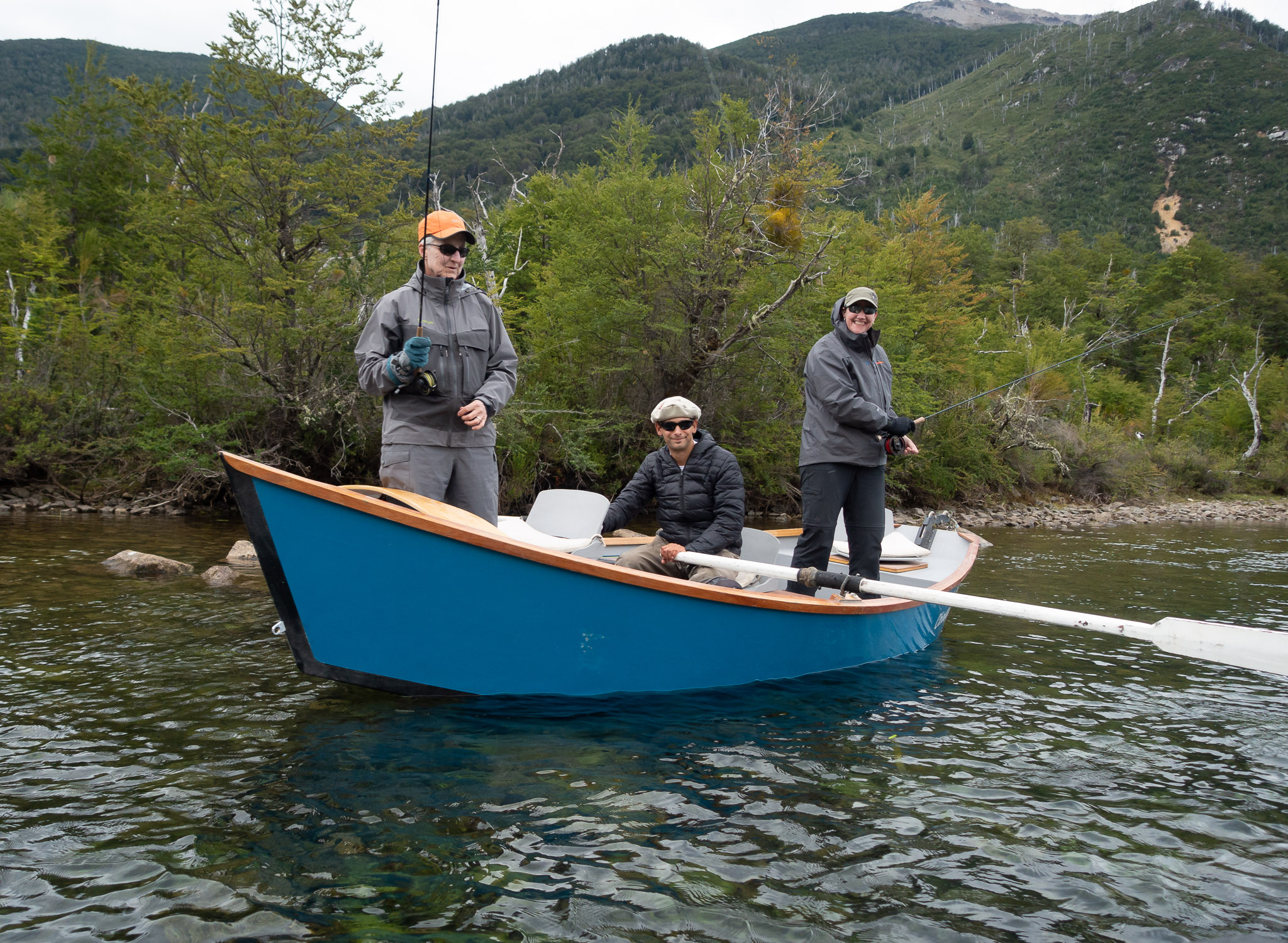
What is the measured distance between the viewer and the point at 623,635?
385 centimetres

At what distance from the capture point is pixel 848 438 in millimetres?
4699

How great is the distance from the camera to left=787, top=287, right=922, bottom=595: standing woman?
4.67 meters

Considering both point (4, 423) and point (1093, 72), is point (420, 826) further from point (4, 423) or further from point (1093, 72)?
point (1093, 72)

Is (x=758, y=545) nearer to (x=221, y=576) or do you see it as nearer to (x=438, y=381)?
(x=438, y=381)

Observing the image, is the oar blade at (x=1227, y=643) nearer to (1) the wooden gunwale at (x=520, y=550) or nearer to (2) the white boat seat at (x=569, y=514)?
(1) the wooden gunwale at (x=520, y=550)

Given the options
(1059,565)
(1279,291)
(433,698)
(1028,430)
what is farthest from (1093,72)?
(433,698)

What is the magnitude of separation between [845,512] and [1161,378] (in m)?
39.8

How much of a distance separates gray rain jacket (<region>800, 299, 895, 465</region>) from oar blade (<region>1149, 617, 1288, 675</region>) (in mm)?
1807

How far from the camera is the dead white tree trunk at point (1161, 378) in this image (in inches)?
1314

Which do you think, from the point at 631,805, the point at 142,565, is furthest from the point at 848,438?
the point at 142,565

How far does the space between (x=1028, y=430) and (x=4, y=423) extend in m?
20.5

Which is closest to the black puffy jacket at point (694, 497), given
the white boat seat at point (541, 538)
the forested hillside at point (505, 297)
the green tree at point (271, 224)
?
the white boat seat at point (541, 538)

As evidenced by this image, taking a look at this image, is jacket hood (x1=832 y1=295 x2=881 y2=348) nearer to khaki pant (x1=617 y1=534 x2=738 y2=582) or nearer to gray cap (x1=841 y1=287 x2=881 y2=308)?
gray cap (x1=841 y1=287 x2=881 y2=308)

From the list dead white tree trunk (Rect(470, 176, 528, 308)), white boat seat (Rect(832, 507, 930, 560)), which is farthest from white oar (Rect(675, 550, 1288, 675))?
dead white tree trunk (Rect(470, 176, 528, 308))
